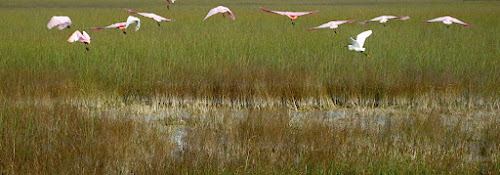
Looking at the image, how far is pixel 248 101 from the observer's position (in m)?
4.41

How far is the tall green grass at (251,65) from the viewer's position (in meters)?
4.47

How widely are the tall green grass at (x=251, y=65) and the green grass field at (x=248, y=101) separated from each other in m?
0.01

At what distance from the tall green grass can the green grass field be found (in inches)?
0.6

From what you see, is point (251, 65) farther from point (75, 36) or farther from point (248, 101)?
point (75, 36)

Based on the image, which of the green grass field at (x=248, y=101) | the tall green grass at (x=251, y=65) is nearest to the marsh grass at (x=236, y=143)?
the green grass field at (x=248, y=101)

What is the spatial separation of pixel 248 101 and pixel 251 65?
1.95 feet

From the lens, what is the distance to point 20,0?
18.9 meters

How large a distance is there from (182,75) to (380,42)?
2095 millimetres

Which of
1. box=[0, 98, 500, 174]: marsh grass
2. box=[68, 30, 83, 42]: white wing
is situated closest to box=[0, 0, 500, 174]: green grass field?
box=[0, 98, 500, 174]: marsh grass

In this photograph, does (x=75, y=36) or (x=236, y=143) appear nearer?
(x=236, y=143)

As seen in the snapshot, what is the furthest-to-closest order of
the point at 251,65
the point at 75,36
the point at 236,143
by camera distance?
1. the point at 251,65
2. the point at 75,36
3. the point at 236,143

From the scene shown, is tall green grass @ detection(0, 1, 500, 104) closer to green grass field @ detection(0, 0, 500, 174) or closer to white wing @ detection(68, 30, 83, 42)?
green grass field @ detection(0, 0, 500, 174)

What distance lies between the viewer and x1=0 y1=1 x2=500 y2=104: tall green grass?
447 cm

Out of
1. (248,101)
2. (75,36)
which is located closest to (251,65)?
(248,101)
